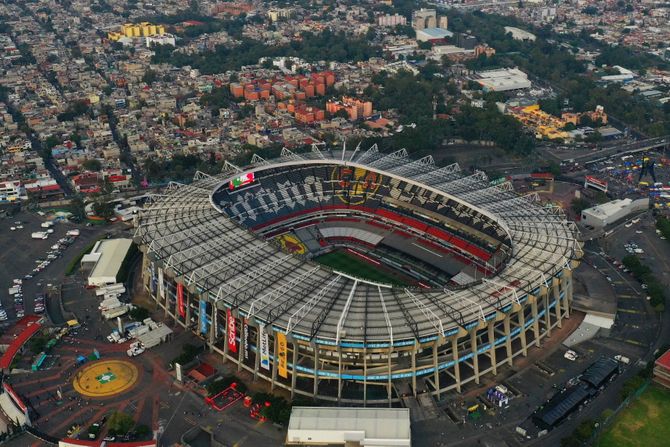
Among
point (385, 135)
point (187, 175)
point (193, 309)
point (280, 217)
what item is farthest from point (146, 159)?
point (193, 309)

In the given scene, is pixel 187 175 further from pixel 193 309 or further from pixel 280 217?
pixel 193 309

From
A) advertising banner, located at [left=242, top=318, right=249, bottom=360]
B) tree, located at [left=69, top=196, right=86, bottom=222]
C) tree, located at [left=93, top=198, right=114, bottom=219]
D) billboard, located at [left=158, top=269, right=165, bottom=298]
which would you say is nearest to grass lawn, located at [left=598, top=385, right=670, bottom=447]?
advertising banner, located at [left=242, top=318, right=249, bottom=360]

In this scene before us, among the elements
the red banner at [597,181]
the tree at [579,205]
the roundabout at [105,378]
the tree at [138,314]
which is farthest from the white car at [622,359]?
the tree at [138,314]

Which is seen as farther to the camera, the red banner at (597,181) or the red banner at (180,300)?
the red banner at (597,181)

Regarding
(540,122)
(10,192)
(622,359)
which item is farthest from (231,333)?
(540,122)

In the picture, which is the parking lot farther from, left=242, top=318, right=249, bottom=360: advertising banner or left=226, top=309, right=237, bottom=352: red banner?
left=242, top=318, right=249, bottom=360: advertising banner

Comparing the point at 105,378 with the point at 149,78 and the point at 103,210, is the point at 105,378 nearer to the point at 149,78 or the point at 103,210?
the point at 103,210

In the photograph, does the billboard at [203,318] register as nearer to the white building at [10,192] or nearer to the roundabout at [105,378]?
the roundabout at [105,378]
